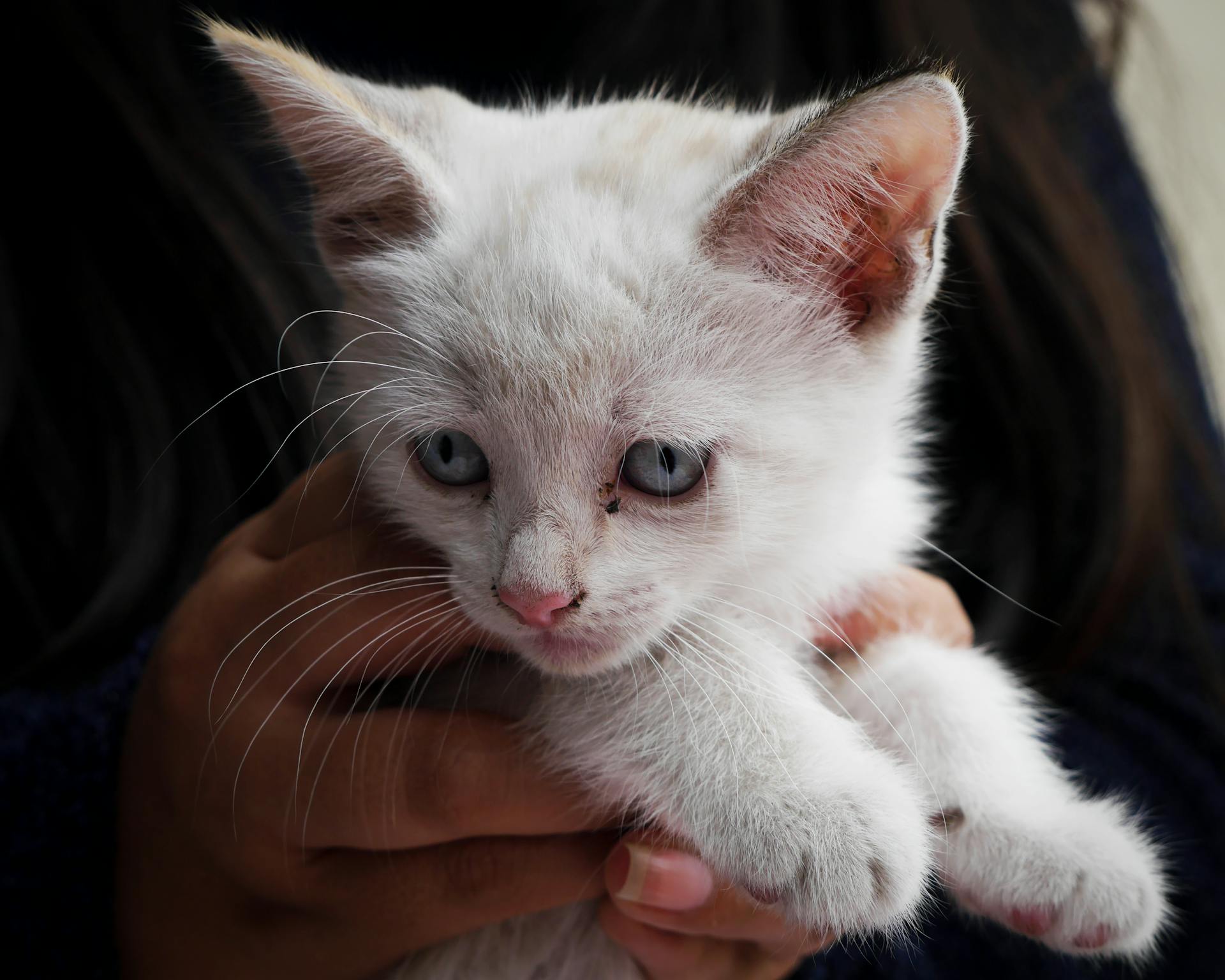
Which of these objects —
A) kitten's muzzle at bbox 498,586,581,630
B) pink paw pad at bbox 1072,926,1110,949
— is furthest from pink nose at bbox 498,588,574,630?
pink paw pad at bbox 1072,926,1110,949

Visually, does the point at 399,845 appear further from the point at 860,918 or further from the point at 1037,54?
the point at 1037,54

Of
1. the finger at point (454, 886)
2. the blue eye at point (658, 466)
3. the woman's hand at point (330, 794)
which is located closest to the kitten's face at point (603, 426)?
the blue eye at point (658, 466)

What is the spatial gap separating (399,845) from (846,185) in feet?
2.42

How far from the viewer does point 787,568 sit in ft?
2.87

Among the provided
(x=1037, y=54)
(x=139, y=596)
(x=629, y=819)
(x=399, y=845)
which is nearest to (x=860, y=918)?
(x=629, y=819)

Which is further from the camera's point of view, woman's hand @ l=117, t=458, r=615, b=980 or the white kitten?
woman's hand @ l=117, t=458, r=615, b=980

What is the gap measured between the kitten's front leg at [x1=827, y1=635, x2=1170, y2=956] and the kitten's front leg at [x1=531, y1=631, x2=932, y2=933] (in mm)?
84

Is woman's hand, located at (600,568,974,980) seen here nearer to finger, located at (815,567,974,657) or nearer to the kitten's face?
finger, located at (815,567,974,657)

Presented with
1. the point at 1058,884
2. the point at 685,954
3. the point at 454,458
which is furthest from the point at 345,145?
the point at 1058,884

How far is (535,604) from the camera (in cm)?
68

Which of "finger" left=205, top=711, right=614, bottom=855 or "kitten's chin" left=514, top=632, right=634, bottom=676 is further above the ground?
"kitten's chin" left=514, top=632, right=634, bottom=676

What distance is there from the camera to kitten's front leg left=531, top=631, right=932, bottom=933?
27.3 inches

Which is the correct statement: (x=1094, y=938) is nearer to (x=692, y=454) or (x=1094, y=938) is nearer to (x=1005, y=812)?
(x=1005, y=812)

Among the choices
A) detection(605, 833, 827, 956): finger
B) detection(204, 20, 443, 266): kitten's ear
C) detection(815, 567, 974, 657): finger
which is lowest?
detection(605, 833, 827, 956): finger
